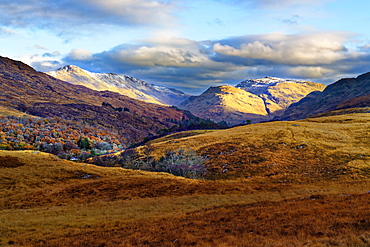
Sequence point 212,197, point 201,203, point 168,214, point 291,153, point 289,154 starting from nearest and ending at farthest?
point 168,214 → point 201,203 → point 212,197 → point 289,154 → point 291,153

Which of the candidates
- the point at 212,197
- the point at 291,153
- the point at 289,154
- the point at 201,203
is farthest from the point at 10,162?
the point at 291,153

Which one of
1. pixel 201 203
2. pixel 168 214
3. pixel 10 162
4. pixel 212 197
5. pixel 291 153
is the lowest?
pixel 212 197

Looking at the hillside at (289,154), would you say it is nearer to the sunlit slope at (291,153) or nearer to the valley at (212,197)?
the sunlit slope at (291,153)

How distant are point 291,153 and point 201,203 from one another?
176 ft

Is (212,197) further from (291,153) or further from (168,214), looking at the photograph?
(291,153)

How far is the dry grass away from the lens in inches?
949

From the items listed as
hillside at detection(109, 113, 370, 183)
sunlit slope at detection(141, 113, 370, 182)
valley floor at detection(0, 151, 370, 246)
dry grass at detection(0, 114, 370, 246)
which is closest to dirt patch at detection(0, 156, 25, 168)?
dry grass at detection(0, 114, 370, 246)

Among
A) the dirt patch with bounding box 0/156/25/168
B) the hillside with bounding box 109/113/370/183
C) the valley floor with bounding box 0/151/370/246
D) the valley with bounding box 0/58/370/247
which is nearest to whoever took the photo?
the valley floor with bounding box 0/151/370/246

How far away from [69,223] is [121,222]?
22.1ft

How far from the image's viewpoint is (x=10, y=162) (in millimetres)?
68750

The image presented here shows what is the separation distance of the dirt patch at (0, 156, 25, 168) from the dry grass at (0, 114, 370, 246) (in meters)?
0.22

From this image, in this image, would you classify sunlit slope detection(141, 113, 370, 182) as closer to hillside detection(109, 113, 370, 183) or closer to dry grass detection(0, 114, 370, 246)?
hillside detection(109, 113, 370, 183)

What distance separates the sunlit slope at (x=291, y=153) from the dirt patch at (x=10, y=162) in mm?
52825

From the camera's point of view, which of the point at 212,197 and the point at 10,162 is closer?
the point at 212,197
